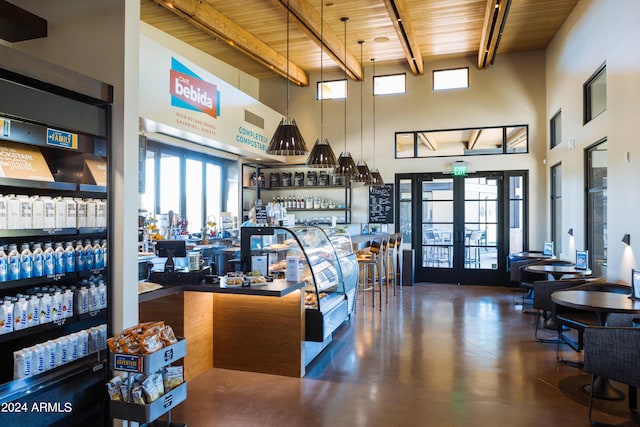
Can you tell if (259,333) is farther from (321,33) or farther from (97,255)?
(321,33)

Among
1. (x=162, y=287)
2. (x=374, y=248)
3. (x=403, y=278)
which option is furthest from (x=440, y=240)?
(x=162, y=287)

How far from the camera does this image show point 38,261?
2.58m

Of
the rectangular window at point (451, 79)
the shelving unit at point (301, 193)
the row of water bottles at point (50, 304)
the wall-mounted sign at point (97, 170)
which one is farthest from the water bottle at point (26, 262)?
the rectangular window at point (451, 79)

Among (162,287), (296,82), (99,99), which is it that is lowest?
(162,287)

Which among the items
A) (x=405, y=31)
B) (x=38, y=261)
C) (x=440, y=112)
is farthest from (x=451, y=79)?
(x=38, y=261)

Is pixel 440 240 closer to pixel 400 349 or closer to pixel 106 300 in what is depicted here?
pixel 400 349

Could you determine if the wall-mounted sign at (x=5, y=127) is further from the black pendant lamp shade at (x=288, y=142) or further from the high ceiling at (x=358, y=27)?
the high ceiling at (x=358, y=27)

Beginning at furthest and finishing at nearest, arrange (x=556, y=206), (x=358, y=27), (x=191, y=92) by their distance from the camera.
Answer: (x=556, y=206) → (x=358, y=27) → (x=191, y=92)

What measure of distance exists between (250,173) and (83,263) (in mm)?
7567

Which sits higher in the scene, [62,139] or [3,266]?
[62,139]

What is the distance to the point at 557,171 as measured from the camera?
8.52 meters

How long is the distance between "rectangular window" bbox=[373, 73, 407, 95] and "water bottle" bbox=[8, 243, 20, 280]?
885 centimetres

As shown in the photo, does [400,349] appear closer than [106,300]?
No

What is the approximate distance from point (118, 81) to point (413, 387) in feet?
10.7
